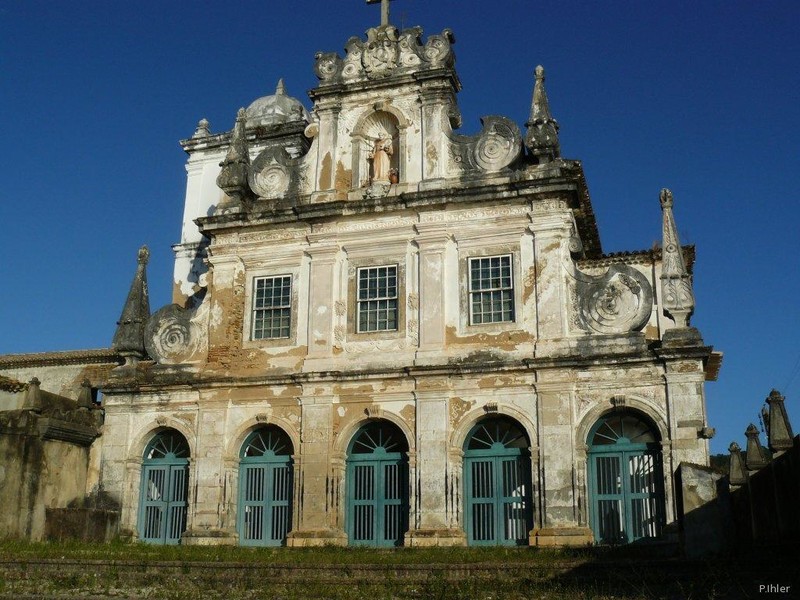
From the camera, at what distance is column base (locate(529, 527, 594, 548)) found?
18594mm

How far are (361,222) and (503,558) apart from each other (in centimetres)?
940

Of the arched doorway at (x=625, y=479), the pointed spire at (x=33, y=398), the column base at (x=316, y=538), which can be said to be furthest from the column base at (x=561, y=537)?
the pointed spire at (x=33, y=398)

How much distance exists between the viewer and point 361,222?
2228cm

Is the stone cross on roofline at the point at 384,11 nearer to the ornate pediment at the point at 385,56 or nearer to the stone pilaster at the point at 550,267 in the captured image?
the ornate pediment at the point at 385,56

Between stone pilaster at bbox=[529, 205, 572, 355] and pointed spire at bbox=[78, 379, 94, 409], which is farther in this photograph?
pointed spire at bbox=[78, 379, 94, 409]

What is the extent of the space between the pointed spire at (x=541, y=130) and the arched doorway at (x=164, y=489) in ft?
36.1

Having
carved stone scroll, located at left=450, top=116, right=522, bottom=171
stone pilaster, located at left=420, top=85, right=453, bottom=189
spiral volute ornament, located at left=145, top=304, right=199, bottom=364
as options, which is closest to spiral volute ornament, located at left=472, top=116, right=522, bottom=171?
carved stone scroll, located at left=450, top=116, right=522, bottom=171

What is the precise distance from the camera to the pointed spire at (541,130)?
21.2m

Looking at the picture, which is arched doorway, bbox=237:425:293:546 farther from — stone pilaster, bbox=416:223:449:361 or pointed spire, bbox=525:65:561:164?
pointed spire, bbox=525:65:561:164

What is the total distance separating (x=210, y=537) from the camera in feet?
68.8

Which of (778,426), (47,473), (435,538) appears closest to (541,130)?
(778,426)

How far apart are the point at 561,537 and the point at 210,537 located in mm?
7950

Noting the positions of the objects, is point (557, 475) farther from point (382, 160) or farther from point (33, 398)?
point (33, 398)

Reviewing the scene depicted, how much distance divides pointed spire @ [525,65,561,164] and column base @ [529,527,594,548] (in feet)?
27.0
